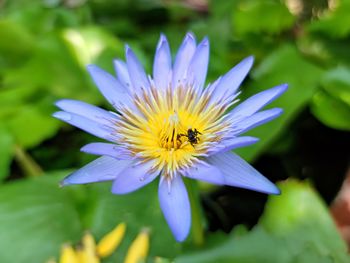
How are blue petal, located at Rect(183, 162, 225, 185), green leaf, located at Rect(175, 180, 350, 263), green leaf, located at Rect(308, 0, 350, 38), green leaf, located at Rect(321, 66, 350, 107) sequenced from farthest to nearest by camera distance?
green leaf, located at Rect(308, 0, 350, 38)
green leaf, located at Rect(321, 66, 350, 107)
green leaf, located at Rect(175, 180, 350, 263)
blue petal, located at Rect(183, 162, 225, 185)

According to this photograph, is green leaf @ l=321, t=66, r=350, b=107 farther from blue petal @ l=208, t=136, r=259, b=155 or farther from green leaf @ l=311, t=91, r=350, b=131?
blue petal @ l=208, t=136, r=259, b=155

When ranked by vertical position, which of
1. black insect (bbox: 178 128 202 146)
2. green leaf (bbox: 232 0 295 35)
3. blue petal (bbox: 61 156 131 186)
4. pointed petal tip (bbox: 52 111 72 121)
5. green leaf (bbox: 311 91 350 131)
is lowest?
green leaf (bbox: 311 91 350 131)

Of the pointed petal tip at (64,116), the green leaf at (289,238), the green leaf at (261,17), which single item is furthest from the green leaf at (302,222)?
the green leaf at (261,17)

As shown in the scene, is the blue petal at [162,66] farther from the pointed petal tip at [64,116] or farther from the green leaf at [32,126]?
the green leaf at [32,126]

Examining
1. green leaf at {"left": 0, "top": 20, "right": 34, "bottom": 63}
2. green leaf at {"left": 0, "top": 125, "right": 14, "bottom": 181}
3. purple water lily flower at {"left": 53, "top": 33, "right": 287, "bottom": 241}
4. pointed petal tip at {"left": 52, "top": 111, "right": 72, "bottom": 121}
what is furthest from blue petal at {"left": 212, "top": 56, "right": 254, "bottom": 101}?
green leaf at {"left": 0, "top": 20, "right": 34, "bottom": 63}

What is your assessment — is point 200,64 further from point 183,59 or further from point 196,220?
point 196,220

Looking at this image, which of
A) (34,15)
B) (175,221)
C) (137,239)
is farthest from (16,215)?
(34,15)

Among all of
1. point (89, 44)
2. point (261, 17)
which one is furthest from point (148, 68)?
point (261, 17)

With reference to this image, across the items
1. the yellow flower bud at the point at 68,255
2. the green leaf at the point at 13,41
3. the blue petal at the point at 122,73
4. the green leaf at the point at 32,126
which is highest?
the blue petal at the point at 122,73
